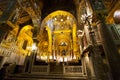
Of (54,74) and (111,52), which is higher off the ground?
(111,52)

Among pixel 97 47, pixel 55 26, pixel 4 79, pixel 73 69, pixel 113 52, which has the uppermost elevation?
pixel 55 26

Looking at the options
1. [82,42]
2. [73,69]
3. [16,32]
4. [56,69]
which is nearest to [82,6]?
[82,42]

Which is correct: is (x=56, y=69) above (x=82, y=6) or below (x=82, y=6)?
below

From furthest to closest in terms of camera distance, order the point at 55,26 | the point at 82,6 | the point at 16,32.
Answer: the point at 55,26 < the point at 16,32 < the point at 82,6

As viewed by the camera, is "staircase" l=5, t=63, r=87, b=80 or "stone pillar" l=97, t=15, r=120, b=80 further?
"staircase" l=5, t=63, r=87, b=80

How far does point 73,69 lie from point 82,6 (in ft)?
21.2

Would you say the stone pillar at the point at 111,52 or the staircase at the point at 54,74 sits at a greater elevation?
the stone pillar at the point at 111,52

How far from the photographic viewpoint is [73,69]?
8938mm

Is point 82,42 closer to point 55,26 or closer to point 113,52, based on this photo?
point 113,52

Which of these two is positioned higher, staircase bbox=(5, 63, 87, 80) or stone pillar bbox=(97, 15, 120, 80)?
stone pillar bbox=(97, 15, 120, 80)

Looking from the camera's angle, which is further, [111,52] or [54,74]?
[54,74]

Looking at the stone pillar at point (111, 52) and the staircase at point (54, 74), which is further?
the staircase at point (54, 74)

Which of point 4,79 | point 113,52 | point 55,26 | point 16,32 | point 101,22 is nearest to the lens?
point 113,52

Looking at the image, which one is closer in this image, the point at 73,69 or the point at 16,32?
the point at 73,69
